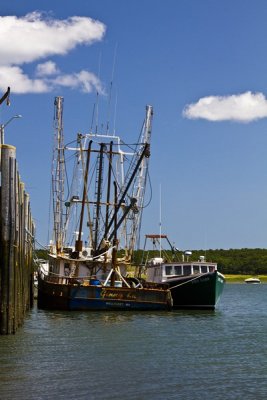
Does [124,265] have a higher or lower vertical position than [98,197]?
lower

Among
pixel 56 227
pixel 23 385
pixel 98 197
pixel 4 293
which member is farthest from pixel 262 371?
pixel 56 227

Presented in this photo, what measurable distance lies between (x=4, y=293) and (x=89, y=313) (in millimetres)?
17579

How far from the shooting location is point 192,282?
47.9 meters

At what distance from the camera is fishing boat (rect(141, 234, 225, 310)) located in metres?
47.8

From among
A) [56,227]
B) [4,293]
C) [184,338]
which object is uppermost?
[56,227]

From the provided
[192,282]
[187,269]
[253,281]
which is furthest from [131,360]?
[253,281]

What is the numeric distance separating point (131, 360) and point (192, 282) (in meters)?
24.9

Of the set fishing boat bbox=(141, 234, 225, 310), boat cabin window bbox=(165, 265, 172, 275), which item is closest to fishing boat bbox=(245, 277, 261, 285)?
fishing boat bbox=(141, 234, 225, 310)

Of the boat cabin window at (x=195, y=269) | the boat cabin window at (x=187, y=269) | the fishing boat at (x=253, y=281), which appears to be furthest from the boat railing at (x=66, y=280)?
the fishing boat at (x=253, y=281)

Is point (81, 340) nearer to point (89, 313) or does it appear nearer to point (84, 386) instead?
point (84, 386)

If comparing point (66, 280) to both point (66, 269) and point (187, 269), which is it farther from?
point (187, 269)

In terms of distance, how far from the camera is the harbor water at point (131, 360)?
1823 cm

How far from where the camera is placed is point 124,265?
1953 inches

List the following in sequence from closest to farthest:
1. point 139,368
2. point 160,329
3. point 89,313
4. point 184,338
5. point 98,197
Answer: point 139,368, point 184,338, point 160,329, point 89,313, point 98,197
